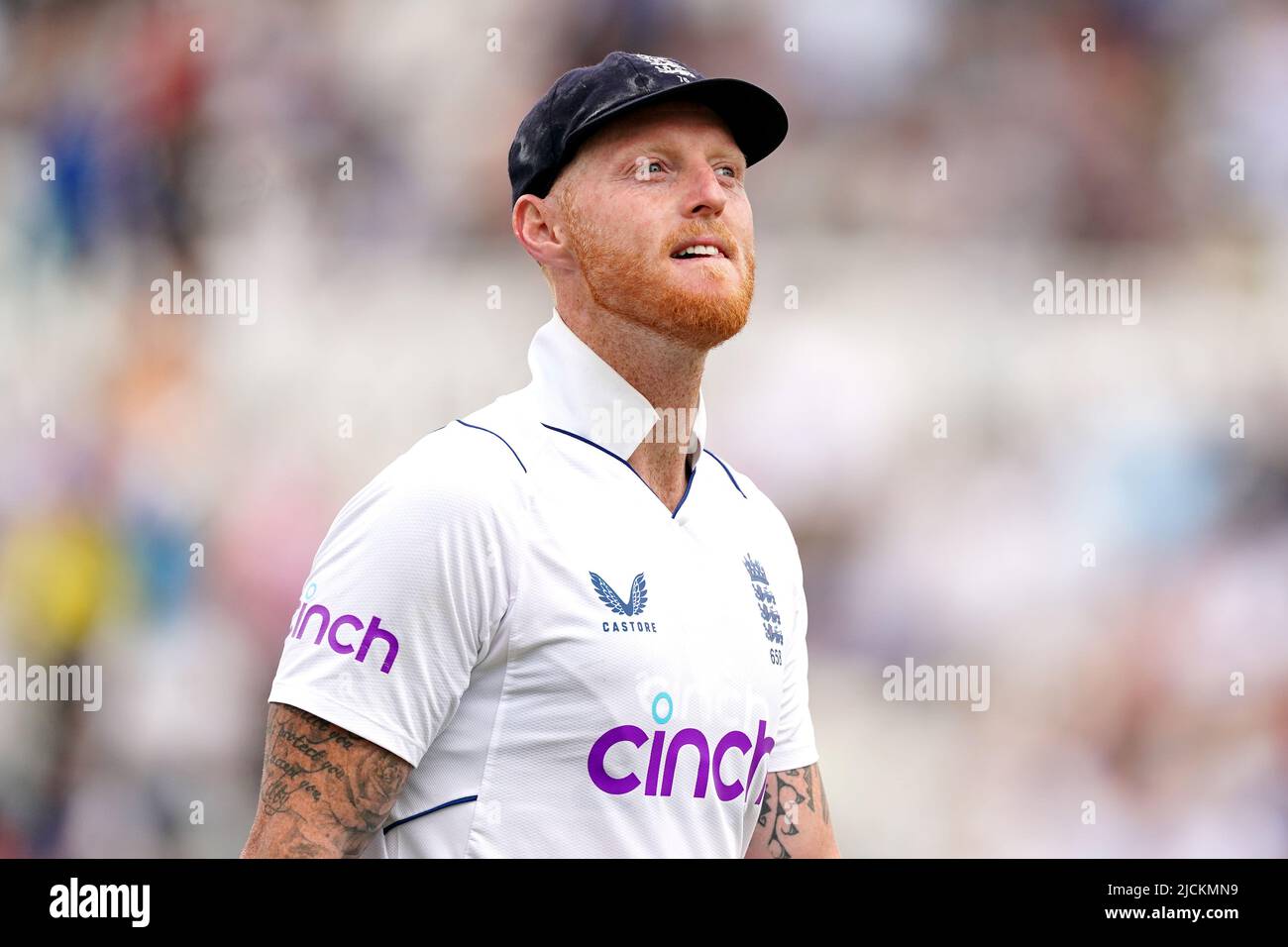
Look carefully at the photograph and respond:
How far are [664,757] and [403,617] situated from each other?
1.41ft

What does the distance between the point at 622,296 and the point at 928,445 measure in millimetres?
Answer: 3662

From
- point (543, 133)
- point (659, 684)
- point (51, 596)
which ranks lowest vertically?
point (51, 596)

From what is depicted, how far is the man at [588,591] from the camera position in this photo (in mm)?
1998

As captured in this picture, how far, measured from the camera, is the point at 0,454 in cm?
571

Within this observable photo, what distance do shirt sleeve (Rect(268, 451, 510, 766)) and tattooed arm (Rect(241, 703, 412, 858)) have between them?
24 mm

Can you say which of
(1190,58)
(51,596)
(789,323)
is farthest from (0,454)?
(1190,58)

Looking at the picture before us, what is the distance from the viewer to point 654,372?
2.38m

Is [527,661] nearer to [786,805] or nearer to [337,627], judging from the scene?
[337,627]

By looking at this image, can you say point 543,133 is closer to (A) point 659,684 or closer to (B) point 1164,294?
(A) point 659,684
